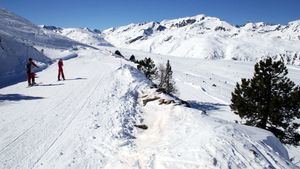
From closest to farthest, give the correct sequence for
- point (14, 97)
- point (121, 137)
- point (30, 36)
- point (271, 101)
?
point (121, 137), point (14, 97), point (271, 101), point (30, 36)

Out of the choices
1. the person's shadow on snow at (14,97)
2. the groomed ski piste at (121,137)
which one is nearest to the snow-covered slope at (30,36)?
the person's shadow on snow at (14,97)

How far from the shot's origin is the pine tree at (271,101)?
2775cm

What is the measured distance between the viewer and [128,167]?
11070 mm

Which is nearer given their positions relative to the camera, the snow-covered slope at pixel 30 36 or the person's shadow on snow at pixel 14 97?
the person's shadow on snow at pixel 14 97

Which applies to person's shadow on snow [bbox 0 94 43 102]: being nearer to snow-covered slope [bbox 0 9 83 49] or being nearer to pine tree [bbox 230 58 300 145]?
pine tree [bbox 230 58 300 145]

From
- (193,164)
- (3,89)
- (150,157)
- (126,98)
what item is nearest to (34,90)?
(3,89)

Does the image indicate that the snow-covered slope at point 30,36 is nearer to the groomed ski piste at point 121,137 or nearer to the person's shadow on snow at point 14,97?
the person's shadow on snow at point 14,97

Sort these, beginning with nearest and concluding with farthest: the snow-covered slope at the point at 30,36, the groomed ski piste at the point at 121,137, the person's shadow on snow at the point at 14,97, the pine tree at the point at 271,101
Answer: the groomed ski piste at the point at 121,137
the person's shadow on snow at the point at 14,97
the pine tree at the point at 271,101
the snow-covered slope at the point at 30,36

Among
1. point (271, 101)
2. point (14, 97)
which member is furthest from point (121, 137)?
point (271, 101)

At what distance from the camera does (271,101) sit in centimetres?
2758

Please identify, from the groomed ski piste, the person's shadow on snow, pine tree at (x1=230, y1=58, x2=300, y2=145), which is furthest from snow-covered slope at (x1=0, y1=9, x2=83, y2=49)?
the groomed ski piste

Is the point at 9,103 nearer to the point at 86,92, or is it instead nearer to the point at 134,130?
the point at 86,92

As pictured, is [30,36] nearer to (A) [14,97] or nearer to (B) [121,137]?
(A) [14,97]

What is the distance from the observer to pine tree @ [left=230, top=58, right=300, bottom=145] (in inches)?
1093
